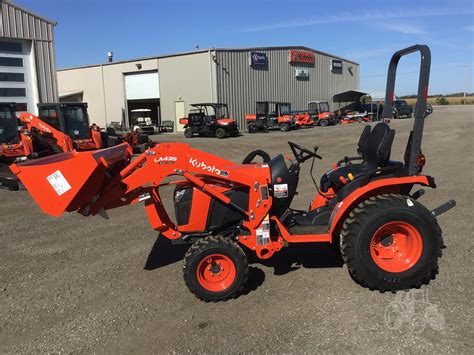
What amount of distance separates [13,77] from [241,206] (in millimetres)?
17683

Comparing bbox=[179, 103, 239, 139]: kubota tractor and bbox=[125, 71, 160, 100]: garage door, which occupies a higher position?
bbox=[125, 71, 160, 100]: garage door

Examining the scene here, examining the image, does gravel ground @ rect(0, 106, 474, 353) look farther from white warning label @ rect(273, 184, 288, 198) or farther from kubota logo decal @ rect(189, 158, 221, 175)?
kubota logo decal @ rect(189, 158, 221, 175)

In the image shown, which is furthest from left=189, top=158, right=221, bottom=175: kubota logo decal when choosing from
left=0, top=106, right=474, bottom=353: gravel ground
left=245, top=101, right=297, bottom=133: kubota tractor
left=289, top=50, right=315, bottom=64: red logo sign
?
left=289, top=50, right=315, bottom=64: red logo sign

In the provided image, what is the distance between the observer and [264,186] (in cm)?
391

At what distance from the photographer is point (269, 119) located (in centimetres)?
3030

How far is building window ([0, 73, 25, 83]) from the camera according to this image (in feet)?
58.5

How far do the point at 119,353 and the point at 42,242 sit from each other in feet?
10.1

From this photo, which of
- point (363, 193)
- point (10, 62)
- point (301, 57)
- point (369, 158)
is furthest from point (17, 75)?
point (301, 57)

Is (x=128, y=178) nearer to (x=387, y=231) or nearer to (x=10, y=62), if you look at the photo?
(x=387, y=231)

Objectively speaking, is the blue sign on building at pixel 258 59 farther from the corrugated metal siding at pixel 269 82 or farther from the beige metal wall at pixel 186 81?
the beige metal wall at pixel 186 81

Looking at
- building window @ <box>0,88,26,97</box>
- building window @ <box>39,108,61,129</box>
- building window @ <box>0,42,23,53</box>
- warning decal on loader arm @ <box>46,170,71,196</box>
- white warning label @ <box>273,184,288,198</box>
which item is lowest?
white warning label @ <box>273,184,288,198</box>

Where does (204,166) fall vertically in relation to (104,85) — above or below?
below

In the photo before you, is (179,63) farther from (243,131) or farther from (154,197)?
(154,197)

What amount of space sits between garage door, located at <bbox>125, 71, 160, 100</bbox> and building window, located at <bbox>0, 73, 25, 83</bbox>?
1524 centimetres
